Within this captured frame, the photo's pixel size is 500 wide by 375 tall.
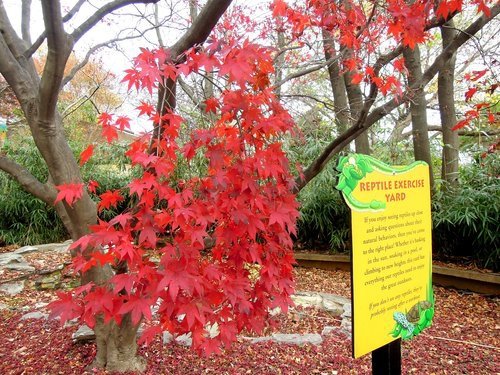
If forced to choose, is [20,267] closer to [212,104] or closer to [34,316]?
[34,316]

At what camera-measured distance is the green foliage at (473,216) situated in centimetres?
441

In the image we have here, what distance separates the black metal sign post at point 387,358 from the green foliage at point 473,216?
3072mm

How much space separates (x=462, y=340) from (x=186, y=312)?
278 cm

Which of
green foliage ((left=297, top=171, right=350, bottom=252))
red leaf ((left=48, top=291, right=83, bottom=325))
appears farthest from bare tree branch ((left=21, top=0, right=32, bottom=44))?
green foliage ((left=297, top=171, right=350, bottom=252))

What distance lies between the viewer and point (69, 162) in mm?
2178

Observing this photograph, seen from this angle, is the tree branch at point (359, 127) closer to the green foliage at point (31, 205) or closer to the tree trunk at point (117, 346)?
the tree trunk at point (117, 346)

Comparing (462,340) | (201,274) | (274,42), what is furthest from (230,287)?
(274,42)

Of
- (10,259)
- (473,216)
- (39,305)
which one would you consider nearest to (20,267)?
(10,259)

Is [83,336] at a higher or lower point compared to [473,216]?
lower

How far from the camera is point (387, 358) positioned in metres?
1.83

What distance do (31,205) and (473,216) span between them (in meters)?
6.81

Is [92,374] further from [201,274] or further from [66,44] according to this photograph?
[66,44]

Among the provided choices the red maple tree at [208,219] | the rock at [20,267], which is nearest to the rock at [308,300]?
the red maple tree at [208,219]

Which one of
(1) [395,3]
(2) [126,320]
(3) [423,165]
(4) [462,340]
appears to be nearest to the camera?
(3) [423,165]
